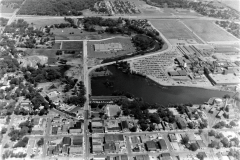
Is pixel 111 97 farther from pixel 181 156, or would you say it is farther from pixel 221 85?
pixel 221 85

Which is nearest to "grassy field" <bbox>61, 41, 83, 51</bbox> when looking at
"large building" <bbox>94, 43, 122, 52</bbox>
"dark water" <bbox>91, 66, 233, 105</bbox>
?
"large building" <bbox>94, 43, 122, 52</bbox>

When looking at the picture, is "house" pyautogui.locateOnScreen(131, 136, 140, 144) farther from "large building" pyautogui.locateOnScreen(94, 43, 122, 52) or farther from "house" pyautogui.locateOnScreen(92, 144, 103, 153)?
"large building" pyautogui.locateOnScreen(94, 43, 122, 52)

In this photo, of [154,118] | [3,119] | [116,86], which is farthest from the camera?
[116,86]

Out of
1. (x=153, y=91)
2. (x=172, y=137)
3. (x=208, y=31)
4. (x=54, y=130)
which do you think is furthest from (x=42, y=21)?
(x=172, y=137)

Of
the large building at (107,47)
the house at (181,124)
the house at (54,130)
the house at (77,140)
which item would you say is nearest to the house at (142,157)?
the house at (77,140)

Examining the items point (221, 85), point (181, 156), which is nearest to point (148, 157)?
point (181, 156)

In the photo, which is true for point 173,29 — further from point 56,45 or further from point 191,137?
point 191,137

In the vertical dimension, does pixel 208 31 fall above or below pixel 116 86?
above

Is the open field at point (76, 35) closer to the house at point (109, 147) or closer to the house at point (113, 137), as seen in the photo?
the house at point (113, 137)
